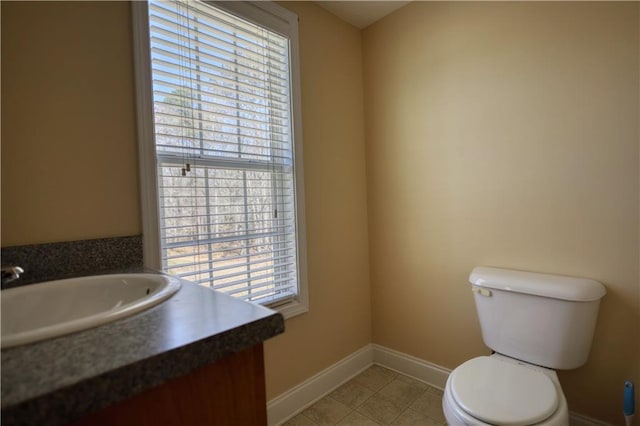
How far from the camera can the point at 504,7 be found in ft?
5.09

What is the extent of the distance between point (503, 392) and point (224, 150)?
1455 millimetres

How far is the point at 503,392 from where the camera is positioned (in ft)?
3.53

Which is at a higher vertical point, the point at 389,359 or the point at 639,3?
the point at 639,3

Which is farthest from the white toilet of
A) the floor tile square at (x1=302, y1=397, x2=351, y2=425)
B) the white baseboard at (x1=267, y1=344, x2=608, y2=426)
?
the floor tile square at (x1=302, y1=397, x2=351, y2=425)

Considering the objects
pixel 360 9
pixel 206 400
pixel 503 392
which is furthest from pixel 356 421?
pixel 360 9

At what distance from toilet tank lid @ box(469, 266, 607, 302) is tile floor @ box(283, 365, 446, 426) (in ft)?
2.51

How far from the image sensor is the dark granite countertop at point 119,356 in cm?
38

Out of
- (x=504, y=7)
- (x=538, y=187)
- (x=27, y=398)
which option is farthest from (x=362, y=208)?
(x=27, y=398)

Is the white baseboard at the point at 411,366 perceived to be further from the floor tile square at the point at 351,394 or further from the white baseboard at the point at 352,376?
the floor tile square at the point at 351,394

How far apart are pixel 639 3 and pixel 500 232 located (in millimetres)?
1050

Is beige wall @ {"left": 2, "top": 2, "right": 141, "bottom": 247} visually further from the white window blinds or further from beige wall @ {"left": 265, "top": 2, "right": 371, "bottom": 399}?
beige wall @ {"left": 265, "top": 2, "right": 371, "bottom": 399}

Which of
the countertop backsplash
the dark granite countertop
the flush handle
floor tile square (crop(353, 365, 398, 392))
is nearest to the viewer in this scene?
the dark granite countertop

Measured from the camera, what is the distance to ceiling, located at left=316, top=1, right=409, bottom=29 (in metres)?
1.86

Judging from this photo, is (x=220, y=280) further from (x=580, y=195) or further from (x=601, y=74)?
(x=601, y=74)
